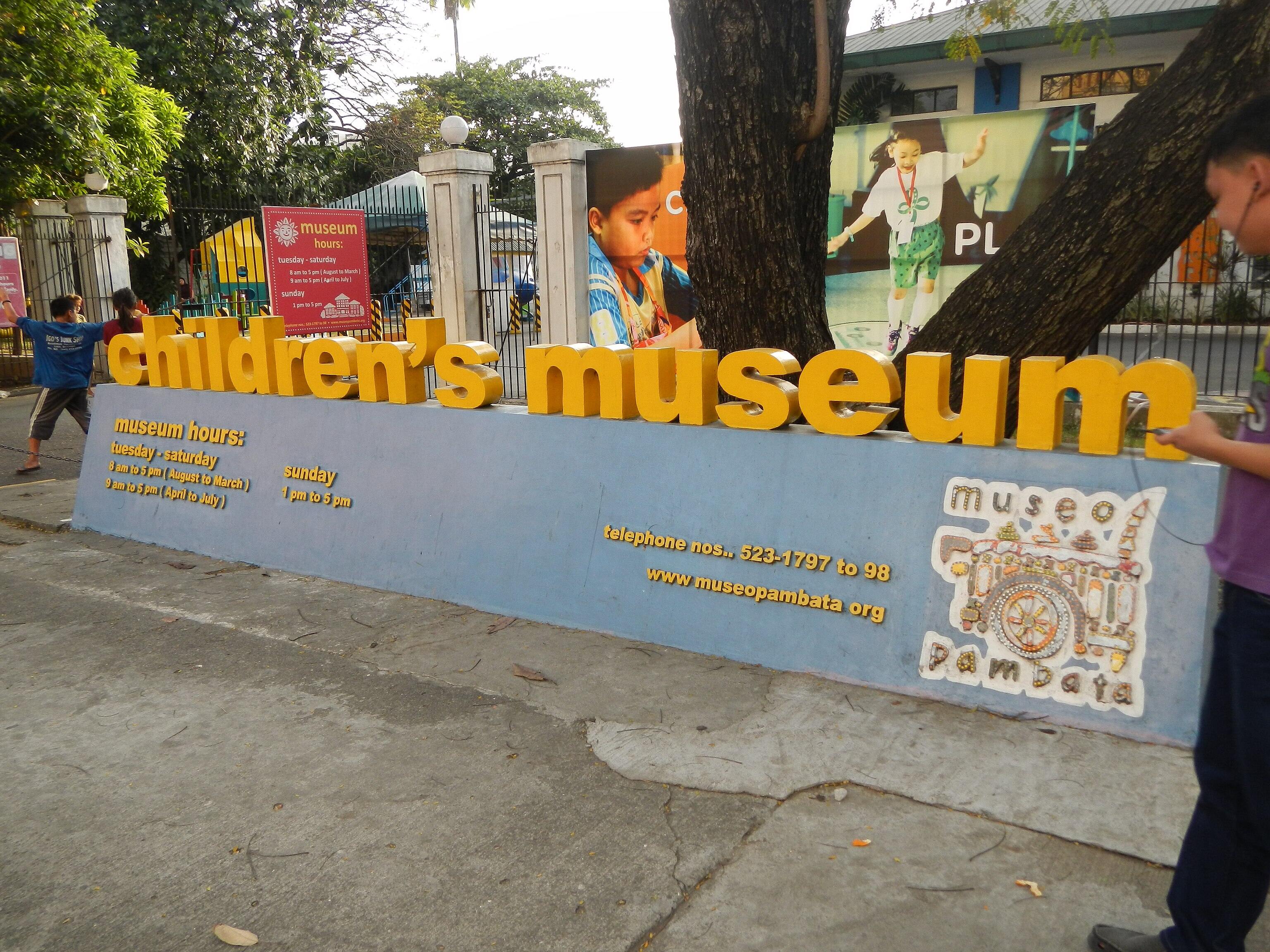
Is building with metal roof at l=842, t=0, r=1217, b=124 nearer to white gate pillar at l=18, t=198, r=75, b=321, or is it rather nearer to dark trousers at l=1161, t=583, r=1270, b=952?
white gate pillar at l=18, t=198, r=75, b=321

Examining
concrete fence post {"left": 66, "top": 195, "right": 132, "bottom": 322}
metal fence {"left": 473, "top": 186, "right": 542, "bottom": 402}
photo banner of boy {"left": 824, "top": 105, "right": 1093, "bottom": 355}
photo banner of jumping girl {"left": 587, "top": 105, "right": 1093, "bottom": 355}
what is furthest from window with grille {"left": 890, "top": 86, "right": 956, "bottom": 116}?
concrete fence post {"left": 66, "top": 195, "right": 132, "bottom": 322}

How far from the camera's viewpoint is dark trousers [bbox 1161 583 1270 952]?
7.32ft

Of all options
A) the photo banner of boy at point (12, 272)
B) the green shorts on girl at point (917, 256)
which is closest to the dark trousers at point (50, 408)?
the photo banner of boy at point (12, 272)

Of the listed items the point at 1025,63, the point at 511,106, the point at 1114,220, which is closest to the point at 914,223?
the point at 1114,220

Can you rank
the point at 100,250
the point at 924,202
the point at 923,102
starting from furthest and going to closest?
1. the point at 923,102
2. the point at 100,250
3. the point at 924,202

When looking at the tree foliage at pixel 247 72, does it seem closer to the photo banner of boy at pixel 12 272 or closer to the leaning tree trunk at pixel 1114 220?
the photo banner of boy at pixel 12 272

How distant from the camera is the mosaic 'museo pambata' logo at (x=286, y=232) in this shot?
11734mm

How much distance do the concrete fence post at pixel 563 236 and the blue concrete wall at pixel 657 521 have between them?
6.43 meters

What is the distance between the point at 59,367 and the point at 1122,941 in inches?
375

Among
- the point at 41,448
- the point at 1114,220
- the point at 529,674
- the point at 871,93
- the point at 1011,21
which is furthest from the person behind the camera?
the point at 871,93

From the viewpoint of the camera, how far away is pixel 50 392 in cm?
924

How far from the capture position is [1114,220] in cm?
462

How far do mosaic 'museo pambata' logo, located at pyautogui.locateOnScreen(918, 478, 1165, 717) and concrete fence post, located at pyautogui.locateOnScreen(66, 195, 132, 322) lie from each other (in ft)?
48.1

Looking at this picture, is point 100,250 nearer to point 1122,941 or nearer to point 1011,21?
point 1011,21
